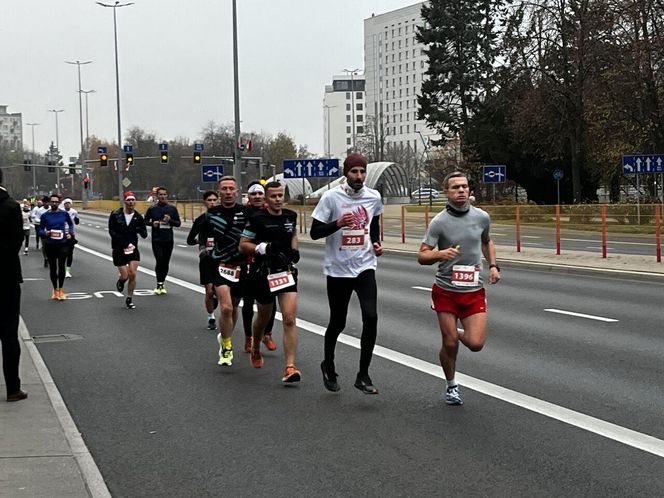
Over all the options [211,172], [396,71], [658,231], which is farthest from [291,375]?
[396,71]

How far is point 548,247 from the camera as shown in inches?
1155

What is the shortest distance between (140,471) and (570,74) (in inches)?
1773

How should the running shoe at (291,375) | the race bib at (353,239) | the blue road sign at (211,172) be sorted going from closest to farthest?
the race bib at (353,239)
the running shoe at (291,375)
the blue road sign at (211,172)

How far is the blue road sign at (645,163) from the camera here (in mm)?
29639

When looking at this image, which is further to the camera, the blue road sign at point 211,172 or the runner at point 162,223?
the blue road sign at point 211,172

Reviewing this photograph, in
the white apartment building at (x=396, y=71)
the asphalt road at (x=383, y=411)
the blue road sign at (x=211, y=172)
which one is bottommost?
the asphalt road at (x=383, y=411)

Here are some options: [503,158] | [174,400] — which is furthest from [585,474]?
[503,158]

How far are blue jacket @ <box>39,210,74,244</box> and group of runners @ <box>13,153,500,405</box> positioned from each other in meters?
6.39

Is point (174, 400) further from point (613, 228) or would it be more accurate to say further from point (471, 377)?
point (613, 228)

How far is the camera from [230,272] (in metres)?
10.1

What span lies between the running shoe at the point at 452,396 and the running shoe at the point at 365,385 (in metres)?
0.63

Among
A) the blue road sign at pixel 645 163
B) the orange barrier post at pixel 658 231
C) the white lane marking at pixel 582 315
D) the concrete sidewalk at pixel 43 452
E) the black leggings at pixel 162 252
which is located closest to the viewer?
the concrete sidewalk at pixel 43 452

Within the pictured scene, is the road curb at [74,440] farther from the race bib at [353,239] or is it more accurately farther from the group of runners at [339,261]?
the race bib at [353,239]

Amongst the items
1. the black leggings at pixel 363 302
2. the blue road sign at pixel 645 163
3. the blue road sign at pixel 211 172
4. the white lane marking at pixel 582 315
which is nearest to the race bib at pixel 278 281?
the black leggings at pixel 363 302
